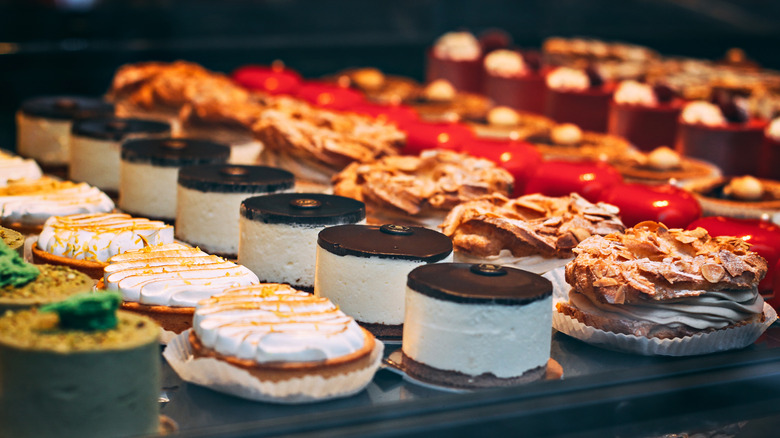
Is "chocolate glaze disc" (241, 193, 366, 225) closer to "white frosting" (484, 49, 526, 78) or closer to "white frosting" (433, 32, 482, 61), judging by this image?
"white frosting" (484, 49, 526, 78)

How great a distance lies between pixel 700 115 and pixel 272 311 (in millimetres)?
2544

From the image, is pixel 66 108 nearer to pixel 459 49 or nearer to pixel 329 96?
pixel 329 96

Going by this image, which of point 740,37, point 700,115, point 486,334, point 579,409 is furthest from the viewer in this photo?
point 740,37

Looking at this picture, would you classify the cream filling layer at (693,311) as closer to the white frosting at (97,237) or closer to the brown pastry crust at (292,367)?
the brown pastry crust at (292,367)

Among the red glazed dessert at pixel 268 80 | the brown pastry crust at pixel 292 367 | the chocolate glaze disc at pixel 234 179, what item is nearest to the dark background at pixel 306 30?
Result: the red glazed dessert at pixel 268 80

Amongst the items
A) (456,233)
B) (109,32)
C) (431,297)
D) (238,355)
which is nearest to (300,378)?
(238,355)

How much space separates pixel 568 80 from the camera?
448cm

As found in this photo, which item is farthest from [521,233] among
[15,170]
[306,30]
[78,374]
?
[306,30]

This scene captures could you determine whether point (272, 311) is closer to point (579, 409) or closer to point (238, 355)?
point (238, 355)

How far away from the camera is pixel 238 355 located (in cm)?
179

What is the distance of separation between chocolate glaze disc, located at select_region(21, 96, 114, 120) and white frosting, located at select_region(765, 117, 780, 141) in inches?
105

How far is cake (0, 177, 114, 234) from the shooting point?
8.80 feet

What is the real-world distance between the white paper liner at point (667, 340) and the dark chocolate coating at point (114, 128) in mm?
1865

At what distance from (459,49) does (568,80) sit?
1160mm
